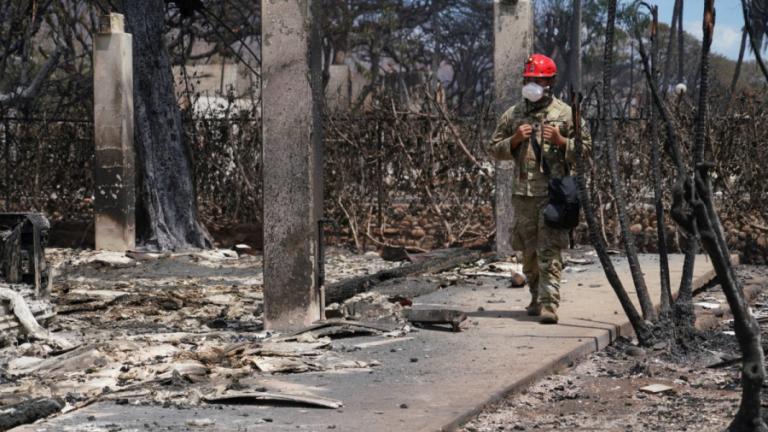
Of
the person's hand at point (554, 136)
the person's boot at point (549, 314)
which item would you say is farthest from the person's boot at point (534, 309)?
the person's hand at point (554, 136)

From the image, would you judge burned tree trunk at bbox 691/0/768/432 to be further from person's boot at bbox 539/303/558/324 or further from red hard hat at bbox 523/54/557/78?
red hard hat at bbox 523/54/557/78

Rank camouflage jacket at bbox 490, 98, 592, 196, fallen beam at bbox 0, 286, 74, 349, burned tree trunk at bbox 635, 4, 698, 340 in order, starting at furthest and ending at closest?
1. camouflage jacket at bbox 490, 98, 592, 196
2. fallen beam at bbox 0, 286, 74, 349
3. burned tree trunk at bbox 635, 4, 698, 340

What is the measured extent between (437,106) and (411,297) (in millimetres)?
5029

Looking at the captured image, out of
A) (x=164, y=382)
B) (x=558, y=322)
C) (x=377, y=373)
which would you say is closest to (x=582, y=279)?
(x=558, y=322)

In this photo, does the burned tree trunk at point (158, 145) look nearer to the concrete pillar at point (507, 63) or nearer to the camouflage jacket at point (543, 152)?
the concrete pillar at point (507, 63)

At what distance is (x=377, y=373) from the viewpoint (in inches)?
282

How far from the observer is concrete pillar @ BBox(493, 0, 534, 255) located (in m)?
14.0

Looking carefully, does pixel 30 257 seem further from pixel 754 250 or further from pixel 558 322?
pixel 754 250

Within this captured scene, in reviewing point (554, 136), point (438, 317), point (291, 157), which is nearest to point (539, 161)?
point (554, 136)

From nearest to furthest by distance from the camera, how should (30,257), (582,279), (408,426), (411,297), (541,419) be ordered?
Answer: (408,426), (541,419), (30,257), (411,297), (582,279)

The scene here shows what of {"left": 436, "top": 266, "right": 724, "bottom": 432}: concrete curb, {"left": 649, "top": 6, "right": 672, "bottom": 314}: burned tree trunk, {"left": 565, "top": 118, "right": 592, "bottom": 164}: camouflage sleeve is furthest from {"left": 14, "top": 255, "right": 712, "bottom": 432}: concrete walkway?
{"left": 565, "top": 118, "right": 592, "bottom": 164}: camouflage sleeve

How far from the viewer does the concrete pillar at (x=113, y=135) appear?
15.7m

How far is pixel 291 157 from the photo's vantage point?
8719mm

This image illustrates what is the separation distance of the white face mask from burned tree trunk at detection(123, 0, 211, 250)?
781 cm
